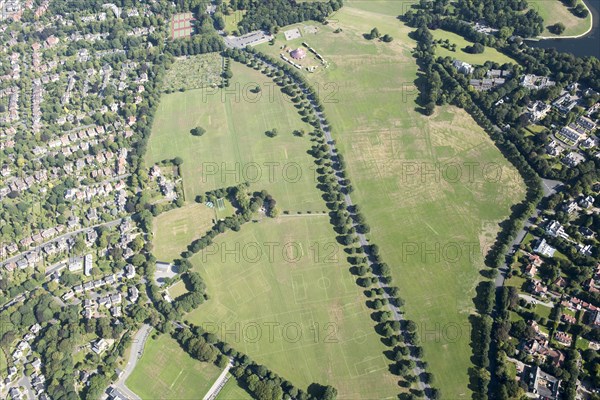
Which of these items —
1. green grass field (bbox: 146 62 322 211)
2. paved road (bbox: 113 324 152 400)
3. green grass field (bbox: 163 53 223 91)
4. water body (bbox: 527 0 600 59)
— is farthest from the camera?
green grass field (bbox: 163 53 223 91)

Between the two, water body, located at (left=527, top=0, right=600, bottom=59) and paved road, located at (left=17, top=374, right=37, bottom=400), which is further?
water body, located at (left=527, top=0, right=600, bottom=59)

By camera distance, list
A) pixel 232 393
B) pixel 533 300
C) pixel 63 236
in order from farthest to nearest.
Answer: pixel 63 236 < pixel 533 300 < pixel 232 393

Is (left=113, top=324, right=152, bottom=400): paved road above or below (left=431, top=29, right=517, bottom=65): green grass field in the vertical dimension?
below

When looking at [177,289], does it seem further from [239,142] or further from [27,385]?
[239,142]

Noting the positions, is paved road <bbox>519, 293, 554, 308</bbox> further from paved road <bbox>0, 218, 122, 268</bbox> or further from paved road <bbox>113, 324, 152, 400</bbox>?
paved road <bbox>0, 218, 122, 268</bbox>

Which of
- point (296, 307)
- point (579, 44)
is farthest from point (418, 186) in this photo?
point (579, 44)

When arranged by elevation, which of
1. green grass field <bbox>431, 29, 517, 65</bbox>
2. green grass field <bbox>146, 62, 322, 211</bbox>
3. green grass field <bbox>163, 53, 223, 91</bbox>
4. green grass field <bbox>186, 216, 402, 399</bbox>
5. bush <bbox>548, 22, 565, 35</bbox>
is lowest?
green grass field <bbox>186, 216, 402, 399</bbox>

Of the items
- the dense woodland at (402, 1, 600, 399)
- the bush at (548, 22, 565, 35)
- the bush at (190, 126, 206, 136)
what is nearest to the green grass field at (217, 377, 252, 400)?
the dense woodland at (402, 1, 600, 399)

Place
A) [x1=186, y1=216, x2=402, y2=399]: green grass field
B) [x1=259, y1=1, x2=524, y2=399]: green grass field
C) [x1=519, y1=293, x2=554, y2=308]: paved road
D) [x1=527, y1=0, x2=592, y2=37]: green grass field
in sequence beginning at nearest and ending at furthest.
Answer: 1. [x1=186, y1=216, x2=402, y2=399]: green grass field
2. [x1=519, y1=293, x2=554, y2=308]: paved road
3. [x1=259, y1=1, x2=524, y2=399]: green grass field
4. [x1=527, y1=0, x2=592, y2=37]: green grass field
